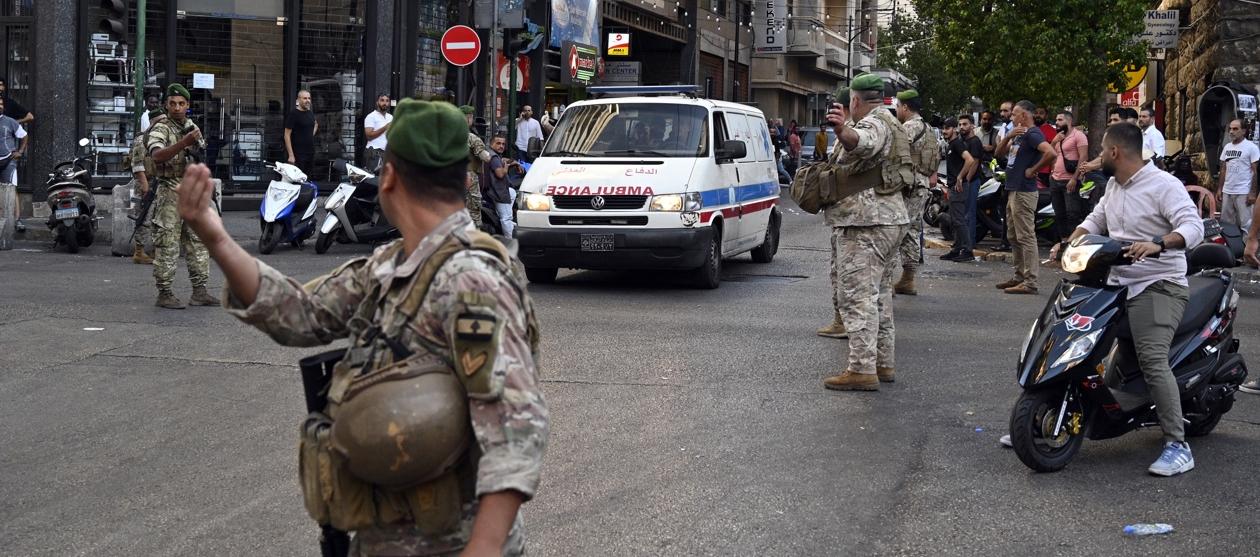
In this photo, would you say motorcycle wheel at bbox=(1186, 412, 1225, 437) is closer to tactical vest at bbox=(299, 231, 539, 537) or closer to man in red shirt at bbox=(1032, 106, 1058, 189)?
tactical vest at bbox=(299, 231, 539, 537)

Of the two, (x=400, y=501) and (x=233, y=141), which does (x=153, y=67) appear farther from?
(x=400, y=501)

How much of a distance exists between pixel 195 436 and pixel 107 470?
27.3 inches

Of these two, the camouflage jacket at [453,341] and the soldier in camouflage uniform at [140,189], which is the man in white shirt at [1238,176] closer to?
the soldier in camouflage uniform at [140,189]

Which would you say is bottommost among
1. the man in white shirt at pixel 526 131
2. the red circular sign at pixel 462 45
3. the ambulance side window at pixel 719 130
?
the ambulance side window at pixel 719 130

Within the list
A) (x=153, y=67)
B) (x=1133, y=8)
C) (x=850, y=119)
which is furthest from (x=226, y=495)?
(x=1133, y=8)

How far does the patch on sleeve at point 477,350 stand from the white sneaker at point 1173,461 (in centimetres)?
466

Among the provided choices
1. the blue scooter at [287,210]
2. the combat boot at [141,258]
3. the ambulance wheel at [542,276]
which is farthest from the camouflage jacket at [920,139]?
the combat boot at [141,258]

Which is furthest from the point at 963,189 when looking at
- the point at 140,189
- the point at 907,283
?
the point at 140,189

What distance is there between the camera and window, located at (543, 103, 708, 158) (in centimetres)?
1352

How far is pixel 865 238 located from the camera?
833 cm

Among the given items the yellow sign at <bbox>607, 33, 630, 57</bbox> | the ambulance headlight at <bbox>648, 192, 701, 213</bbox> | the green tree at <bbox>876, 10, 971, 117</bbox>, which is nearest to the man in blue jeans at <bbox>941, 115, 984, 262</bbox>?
the ambulance headlight at <bbox>648, 192, 701, 213</bbox>

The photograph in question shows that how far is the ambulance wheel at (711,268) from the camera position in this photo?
13.1 meters

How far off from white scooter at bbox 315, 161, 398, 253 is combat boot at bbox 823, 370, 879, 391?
8919mm

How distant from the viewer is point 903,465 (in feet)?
21.4
